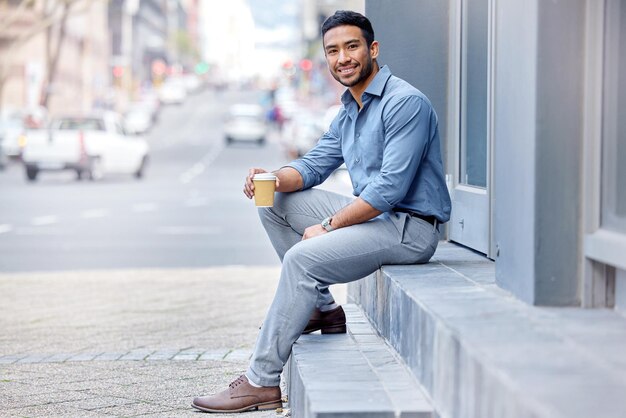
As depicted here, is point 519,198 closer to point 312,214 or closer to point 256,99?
point 312,214

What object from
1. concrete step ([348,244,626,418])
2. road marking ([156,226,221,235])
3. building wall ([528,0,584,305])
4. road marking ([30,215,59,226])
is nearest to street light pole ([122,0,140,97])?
road marking ([30,215,59,226])

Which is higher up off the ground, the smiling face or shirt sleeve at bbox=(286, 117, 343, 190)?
the smiling face

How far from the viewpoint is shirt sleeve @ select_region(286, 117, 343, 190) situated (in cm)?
581

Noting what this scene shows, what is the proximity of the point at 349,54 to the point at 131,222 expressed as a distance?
1288cm

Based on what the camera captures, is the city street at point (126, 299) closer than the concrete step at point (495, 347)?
No

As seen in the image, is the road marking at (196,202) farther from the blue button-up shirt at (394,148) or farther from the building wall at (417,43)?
the blue button-up shirt at (394,148)

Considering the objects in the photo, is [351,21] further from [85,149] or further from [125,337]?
[85,149]

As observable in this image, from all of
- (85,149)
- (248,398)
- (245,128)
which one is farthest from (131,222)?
(245,128)

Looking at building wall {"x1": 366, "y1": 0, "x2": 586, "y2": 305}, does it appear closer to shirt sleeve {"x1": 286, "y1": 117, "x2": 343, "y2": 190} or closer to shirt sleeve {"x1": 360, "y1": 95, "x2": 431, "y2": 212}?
shirt sleeve {"x1": 360, "y1": 95, "x2": 431, "y2": 212}

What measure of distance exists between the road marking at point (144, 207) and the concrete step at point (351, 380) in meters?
15.0

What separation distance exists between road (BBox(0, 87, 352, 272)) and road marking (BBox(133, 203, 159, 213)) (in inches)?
0.6

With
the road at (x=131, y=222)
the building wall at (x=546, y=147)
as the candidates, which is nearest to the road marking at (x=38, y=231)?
the road at (x=131, y=222)

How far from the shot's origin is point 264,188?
5.38 meters

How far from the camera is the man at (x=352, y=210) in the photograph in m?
4.88
